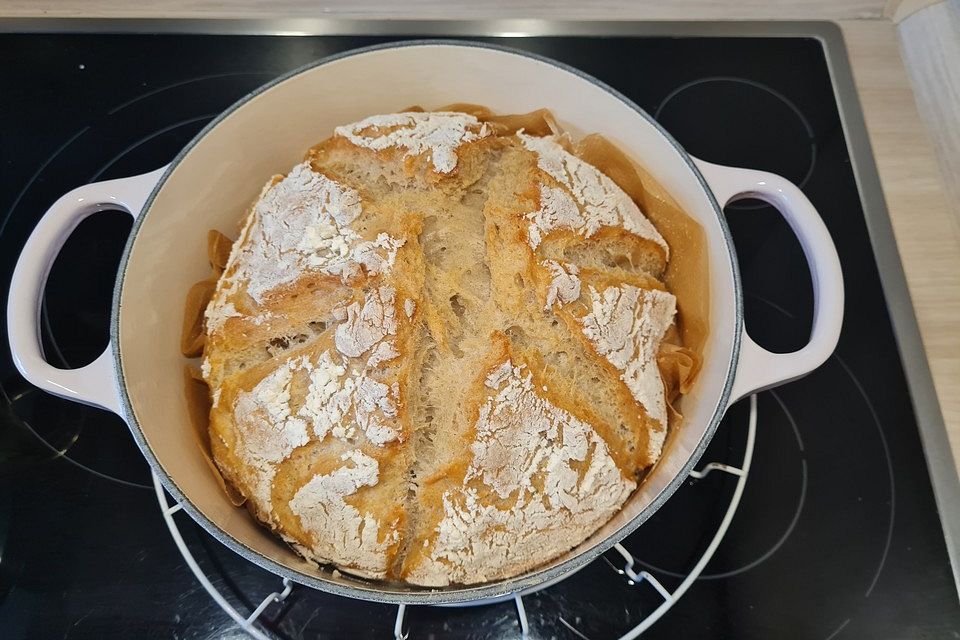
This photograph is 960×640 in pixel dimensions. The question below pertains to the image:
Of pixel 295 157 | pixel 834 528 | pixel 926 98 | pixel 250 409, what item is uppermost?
pixel 295 157

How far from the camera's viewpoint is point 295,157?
1216mm

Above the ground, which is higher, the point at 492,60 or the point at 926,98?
the point at 492,60

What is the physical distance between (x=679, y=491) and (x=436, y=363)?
448mm

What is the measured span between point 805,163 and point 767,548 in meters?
0.72

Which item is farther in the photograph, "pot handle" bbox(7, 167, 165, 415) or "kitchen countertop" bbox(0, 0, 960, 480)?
"kitchen countertop" bbox(0, 0, 960, 480)

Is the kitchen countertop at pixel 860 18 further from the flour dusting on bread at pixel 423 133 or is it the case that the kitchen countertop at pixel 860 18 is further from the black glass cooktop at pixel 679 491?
the flour dusting on bread at pixel 423 133

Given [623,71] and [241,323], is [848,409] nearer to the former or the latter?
[623,71]

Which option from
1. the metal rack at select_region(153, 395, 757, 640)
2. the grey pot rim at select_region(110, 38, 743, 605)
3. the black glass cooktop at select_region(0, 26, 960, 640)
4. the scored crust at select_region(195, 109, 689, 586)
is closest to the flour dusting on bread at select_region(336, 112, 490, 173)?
the scored crust at select_region(195, 109, 689, 586)

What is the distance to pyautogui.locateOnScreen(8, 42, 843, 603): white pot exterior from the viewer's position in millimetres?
913

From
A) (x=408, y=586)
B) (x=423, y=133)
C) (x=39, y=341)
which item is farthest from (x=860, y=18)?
(x=39, y=341)

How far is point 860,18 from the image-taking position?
142 cm

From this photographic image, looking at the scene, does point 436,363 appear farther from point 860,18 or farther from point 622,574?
→ point 860,18

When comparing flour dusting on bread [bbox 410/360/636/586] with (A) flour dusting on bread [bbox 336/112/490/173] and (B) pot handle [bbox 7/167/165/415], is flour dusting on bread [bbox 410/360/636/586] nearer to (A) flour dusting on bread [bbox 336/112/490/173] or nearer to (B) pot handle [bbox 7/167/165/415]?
(A) flour dusting on bread [bbox 336/112/490/173]

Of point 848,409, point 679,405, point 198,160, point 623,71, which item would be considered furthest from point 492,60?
point 848,409
